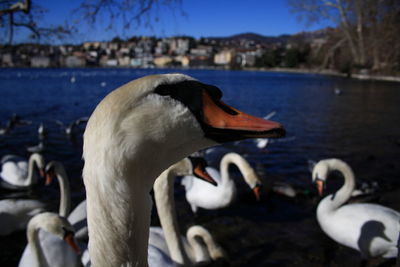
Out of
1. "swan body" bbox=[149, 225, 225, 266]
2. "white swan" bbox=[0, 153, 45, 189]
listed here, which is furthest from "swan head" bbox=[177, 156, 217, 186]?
"white swan" bbox=[0, 153, 45, 189]

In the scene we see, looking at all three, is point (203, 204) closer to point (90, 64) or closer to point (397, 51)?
point (397, 51)

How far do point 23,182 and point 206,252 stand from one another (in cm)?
607

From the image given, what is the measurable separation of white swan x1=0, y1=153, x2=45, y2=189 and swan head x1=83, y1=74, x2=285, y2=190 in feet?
26.1

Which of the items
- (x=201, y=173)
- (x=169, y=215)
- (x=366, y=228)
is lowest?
(x=366, y=228)

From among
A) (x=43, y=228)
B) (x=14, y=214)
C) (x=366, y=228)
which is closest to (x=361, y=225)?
(x=366, y=228)

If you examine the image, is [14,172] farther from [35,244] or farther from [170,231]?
[170,231]

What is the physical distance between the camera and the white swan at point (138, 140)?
1.18 metres

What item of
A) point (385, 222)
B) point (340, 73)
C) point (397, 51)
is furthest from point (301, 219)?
point (340, 73)

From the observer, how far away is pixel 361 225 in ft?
15.0

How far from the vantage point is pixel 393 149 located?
11.5 m

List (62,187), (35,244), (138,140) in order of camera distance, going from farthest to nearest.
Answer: (62,187)
(35,244)
(138,140)

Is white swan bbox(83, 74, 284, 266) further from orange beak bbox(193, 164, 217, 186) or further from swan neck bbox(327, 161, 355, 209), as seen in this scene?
swan neck bbox(327, 161, 355, 209)

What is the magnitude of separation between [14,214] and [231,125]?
5845 mm

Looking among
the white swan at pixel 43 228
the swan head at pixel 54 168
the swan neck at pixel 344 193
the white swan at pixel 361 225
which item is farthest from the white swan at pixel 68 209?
the swan neck at pixel 344 193
